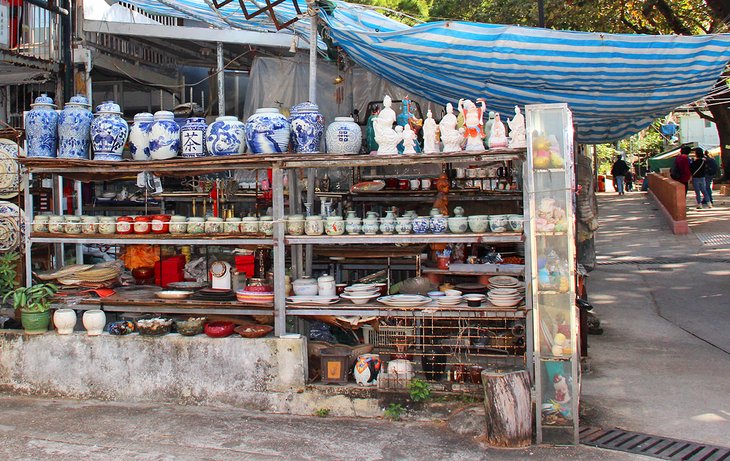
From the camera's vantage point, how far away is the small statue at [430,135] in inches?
237

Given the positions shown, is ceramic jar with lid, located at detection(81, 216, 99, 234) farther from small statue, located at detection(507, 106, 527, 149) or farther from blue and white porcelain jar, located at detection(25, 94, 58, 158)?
small statue, located at detection(507, 106, 527, 149)

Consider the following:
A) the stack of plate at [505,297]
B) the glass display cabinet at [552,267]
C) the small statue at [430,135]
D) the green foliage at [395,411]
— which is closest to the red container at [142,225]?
the small statue at [430,135]

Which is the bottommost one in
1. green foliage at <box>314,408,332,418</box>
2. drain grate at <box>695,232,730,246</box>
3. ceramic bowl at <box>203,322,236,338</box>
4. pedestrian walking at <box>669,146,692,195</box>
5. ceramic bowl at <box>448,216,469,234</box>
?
green foliage at <box>314,408,332,418</box>

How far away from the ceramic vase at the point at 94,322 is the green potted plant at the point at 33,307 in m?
0.43

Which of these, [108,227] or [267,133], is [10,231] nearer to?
[108,227]

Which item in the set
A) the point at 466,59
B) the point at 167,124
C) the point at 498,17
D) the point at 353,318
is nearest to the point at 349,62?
the point at 466,59

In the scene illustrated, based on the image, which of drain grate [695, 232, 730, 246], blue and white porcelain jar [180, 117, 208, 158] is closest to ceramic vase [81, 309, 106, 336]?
blue and white porcelain jar [180, 117, 208, 158]

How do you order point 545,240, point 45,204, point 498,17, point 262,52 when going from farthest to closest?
point 498,17
point 262,52
point 45,204
point 545,240

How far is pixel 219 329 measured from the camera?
20.9 feet

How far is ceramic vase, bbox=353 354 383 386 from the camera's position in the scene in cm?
609

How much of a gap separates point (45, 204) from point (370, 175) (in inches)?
159

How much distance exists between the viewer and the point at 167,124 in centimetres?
662

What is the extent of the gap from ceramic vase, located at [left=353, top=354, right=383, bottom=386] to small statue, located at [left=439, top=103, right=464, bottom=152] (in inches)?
74.8

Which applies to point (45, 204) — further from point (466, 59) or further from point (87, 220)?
point (466, 59)
